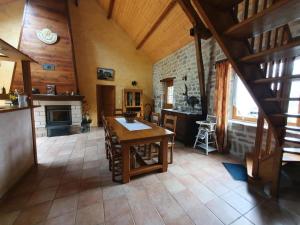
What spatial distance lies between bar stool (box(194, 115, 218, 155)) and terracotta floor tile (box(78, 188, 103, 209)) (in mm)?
2241

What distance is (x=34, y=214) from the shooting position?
1471 mm

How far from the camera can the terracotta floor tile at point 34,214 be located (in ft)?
4.55

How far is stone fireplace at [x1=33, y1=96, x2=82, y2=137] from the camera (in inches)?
175

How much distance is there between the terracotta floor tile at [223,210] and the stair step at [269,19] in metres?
1.71

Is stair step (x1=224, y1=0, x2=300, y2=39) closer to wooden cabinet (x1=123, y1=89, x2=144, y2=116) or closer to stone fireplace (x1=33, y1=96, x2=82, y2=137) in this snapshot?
stone fireplace (x1=33, y1=96, x2=82, y2=137)

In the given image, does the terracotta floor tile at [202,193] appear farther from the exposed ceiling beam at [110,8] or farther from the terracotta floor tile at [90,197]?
the exposed ceiling beam at [110,8]

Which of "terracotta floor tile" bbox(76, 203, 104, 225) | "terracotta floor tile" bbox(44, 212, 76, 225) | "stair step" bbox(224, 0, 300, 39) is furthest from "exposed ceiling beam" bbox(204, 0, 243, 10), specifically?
"terracotta floor tile" bbox(44, 212, 76, 225)

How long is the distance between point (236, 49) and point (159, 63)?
5245mm

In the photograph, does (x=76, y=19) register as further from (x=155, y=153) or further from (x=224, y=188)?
(x=224, y=188)

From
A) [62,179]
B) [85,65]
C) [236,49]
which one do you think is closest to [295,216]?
[236,49]

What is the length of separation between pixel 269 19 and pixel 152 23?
427cm

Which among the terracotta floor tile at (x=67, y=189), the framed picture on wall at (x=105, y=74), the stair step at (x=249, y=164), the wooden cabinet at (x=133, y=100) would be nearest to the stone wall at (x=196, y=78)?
the stair step at (x=249, y=164)

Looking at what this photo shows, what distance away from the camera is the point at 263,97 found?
143cm

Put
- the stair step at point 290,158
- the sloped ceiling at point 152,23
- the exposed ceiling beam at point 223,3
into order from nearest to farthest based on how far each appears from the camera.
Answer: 1. the exposed ceiling beam at point 223,3
2. the stair step at point 290,158
3. the sloped ceiling at point 152,23
